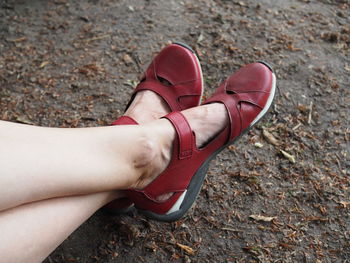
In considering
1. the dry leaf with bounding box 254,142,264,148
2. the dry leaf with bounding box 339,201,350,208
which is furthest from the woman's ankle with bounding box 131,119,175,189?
the dry leaf with bounding box 339,201,350,208

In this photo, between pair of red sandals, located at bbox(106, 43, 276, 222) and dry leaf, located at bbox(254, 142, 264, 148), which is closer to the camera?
pair of red sandals, located at bbox(106, 43, 276, 222)

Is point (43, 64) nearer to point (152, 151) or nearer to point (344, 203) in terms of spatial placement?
point (152, 151)

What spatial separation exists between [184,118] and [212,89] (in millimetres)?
650

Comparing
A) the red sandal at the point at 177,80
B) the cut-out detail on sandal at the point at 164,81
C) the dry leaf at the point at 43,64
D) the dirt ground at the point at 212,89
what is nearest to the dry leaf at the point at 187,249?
the dirt ground at the point at 212,89

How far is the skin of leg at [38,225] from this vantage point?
3.21 feet

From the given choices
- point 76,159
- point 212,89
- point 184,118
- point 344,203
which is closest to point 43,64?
point 212,89

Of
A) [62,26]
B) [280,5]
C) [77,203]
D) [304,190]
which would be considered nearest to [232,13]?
[280,5]

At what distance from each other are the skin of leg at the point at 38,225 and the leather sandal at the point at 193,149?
232mm

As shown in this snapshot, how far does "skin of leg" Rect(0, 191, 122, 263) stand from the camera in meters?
0.98

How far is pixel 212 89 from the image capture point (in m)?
1.96

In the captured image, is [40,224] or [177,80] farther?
[177,80]

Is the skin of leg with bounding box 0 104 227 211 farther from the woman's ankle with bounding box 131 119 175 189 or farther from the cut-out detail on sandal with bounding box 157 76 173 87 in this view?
the cut-out detail on sandal with bounding box 157 76 173 87

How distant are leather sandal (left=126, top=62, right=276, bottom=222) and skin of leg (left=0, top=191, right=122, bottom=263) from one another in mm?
232

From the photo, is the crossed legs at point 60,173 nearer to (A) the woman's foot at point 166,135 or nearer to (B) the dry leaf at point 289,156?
(A) the woman's foot at point 166,135
